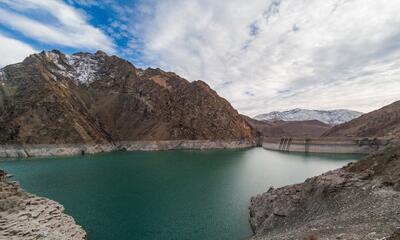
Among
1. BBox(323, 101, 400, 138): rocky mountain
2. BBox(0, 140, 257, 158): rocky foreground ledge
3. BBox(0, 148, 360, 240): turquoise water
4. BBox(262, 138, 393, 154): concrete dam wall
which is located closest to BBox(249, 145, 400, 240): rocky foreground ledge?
BBox(0, 148, 360, 240): turquoise water

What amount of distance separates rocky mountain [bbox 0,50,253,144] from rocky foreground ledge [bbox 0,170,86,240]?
8335cm

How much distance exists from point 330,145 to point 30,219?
106183 millimetres

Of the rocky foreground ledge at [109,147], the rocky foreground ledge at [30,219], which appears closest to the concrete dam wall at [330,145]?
the rocky foreground ledge at [109,147]

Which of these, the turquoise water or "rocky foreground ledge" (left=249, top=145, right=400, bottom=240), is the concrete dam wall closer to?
the turquoise water

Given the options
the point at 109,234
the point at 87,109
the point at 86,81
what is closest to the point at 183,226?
the point at 109,234

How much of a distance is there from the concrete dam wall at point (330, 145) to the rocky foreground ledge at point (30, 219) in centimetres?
9095

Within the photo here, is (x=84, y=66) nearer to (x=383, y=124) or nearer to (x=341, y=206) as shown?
(x=383, y=124)

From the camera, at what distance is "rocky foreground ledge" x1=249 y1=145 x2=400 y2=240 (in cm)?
1403

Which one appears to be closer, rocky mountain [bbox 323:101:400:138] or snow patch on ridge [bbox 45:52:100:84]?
rocky mountain [bbox 323:101:400:138]

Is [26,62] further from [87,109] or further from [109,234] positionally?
[109,234]

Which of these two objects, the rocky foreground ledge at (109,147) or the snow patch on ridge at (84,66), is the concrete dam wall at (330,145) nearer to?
the rocky foreground ledge at (109,147)

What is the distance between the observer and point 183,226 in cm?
2600

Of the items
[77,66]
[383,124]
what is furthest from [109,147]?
[383,124]

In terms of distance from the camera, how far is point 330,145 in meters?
107
